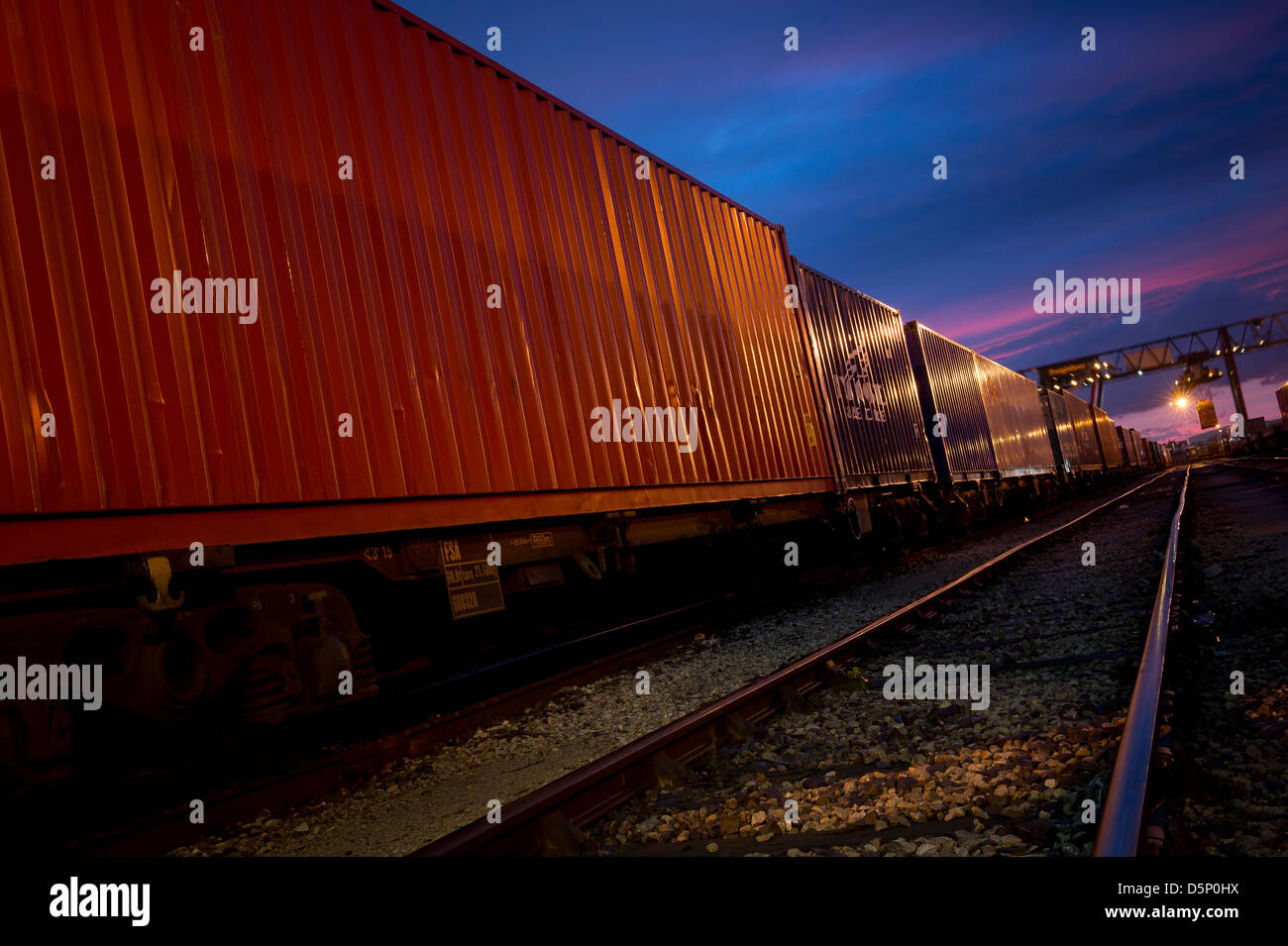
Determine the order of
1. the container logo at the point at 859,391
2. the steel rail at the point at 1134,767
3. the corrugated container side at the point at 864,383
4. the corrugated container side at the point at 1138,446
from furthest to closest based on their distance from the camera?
1. the corrugated container side at the point at 1138,446
2. the container logo at the point at 859,391
3. the corrugated container side at the point at 864,383
4. the steel rail at the point at 1134,767

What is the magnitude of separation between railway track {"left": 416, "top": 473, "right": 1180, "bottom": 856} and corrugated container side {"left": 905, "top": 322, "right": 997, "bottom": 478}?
369 inches

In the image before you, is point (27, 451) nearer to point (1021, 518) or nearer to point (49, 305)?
point (49, 305)

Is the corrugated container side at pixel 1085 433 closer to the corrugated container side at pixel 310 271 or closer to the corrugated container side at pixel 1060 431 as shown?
the corrugated container side at pixel 1060 431

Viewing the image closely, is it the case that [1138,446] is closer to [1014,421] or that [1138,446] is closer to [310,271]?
[1014,421]

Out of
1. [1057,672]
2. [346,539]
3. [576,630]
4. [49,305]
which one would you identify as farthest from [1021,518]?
[49,305]

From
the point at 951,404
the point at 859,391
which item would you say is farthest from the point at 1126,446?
the point at 859,391

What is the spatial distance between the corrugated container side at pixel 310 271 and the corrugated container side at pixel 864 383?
3765mm

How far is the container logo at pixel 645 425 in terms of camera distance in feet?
17.9

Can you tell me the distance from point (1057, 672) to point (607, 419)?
10.7ft

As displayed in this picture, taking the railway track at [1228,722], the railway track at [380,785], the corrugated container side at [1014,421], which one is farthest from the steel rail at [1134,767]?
the corrugated container side at [1014,421]

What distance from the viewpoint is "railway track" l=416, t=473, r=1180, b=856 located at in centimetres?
259
